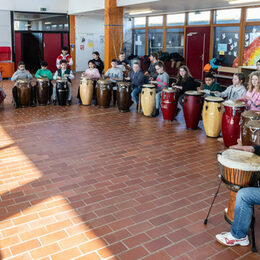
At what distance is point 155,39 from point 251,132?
1204 cm

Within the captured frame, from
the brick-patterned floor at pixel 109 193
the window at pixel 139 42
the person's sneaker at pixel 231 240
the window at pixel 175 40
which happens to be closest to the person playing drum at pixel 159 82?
the brick-patterned floor at pixel 109 193

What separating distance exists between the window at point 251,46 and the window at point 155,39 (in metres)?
4.88

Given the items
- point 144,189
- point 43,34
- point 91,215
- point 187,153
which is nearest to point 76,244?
point 91,215

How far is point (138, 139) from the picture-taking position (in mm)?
6113

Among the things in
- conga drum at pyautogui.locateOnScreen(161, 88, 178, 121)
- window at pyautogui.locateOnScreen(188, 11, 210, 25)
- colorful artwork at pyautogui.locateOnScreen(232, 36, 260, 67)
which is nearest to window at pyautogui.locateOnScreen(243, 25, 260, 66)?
colorful artwork at pyautogui.locateOnScreen(232, 36, 260, 67)

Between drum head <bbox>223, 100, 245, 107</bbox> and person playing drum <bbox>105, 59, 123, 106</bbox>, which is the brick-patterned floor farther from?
person playing drum <bbox>105, 59, 123, 106</bbox>

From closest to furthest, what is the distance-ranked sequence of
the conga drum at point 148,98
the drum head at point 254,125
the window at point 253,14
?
1. the drum head at point 254,125
2. the conga drum at point 148,98
3. the window at point 253,14

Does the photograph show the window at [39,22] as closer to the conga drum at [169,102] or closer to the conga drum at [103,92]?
the conga drum at [103,92]

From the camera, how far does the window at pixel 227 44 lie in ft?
38.6

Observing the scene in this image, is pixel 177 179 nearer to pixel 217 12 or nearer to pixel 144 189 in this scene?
pixel 144 189

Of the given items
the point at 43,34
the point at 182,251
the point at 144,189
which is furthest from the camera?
the point at 43,34

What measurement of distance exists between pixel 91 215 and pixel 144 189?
857mm

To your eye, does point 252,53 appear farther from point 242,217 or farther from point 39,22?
point 39,22

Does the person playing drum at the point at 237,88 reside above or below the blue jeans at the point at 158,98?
above
